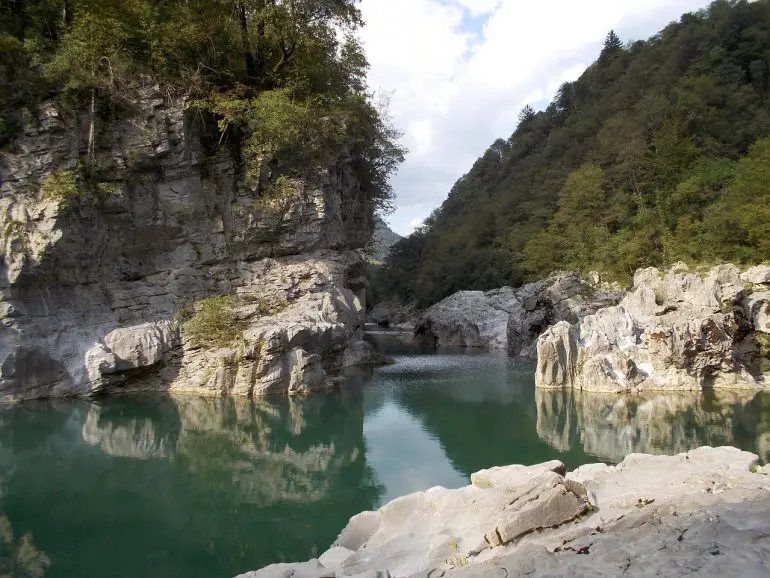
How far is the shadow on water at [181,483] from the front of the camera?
8.34m

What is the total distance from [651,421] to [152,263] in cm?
1998

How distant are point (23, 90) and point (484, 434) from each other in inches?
813

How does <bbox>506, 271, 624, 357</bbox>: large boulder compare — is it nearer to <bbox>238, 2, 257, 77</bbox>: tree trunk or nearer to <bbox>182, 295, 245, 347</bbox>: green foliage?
<bbox>182, 295, 245, 347</bbox>: green foliage

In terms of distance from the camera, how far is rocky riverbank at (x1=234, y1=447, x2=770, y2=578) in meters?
5.24

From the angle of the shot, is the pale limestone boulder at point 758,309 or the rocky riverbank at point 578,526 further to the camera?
the pale limestone boulder at point 758,309

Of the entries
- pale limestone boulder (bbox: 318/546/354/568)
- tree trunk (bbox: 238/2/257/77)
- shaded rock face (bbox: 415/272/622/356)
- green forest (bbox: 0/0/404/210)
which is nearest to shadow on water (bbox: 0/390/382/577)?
pale limestone boulder (bbox: 318/546/354/568)

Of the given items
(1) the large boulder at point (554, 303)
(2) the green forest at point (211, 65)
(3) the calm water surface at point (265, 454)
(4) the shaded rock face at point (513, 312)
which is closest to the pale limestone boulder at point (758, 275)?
(3) the calm water surface at point (265, 454)

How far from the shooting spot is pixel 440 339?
45000 mm

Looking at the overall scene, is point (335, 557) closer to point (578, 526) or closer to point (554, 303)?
point (578, 526)

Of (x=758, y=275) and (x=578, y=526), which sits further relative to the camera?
(x=758, y=275)

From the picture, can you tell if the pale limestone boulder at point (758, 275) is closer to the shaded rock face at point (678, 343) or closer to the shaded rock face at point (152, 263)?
the shaded rock face at point (678, 343)

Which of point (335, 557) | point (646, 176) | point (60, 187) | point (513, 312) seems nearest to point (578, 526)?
point (335, 557)

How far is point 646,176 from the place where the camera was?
35781 mm

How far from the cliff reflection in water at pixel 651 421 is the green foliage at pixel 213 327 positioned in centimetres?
1205
